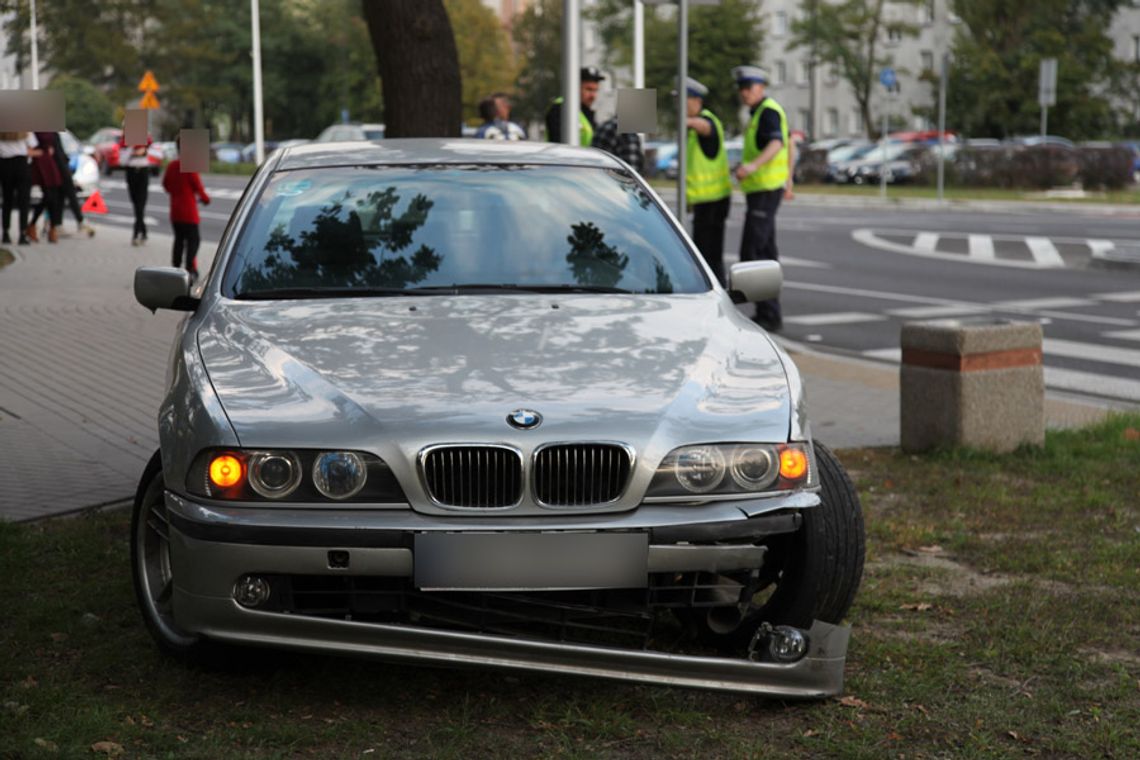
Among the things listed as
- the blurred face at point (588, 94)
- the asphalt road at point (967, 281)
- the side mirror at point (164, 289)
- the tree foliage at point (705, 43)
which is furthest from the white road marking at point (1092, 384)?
the tree foliage at point (705, 43)

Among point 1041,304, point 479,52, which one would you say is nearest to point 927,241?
point 1041,304

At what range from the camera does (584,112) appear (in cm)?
1416

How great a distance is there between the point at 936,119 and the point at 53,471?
6372 cm

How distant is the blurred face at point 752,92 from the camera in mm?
13961

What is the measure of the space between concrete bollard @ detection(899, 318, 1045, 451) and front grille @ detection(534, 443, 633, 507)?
13.4ft

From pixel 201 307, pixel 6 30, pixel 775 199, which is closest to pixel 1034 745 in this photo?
pixel 201 307

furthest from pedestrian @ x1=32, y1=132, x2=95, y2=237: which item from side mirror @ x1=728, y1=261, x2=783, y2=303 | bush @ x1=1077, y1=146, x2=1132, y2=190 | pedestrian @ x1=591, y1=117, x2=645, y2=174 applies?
bush @ x1=1077, y1=146, x2=1132, y2=190

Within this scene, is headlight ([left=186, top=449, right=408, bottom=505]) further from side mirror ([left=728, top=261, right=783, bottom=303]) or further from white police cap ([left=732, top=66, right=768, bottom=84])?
white police cap ([left=732, top=66, right=768, bottom=84])

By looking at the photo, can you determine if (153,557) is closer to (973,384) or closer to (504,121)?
(973,384)

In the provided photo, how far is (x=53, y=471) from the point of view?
26.1 feet

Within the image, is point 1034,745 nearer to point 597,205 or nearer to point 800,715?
point 800,715

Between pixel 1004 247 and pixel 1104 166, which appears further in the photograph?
pixel 1104 166

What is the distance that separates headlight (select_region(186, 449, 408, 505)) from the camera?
4.43m

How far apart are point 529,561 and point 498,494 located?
0.18m
